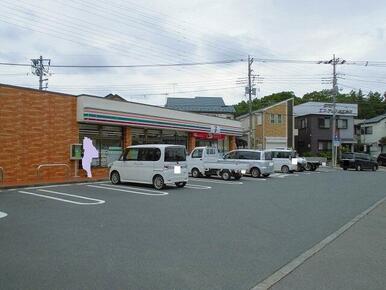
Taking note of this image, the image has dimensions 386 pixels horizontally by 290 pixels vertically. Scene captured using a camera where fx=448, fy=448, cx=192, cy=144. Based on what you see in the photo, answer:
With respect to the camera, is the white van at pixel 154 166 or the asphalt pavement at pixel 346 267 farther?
the white van at pixel 154 166

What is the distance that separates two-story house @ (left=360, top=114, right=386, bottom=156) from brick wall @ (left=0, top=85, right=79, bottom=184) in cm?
4816

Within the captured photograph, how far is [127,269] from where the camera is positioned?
5.96 m

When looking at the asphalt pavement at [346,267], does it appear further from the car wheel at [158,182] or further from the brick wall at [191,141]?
the brick wall at [191,141]

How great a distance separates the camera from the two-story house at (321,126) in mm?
53344

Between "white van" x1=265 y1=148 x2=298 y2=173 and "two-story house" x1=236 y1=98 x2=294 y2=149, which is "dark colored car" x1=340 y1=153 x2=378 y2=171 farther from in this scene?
"two-story house" x1=236 y1=98 x2=294 y2=149

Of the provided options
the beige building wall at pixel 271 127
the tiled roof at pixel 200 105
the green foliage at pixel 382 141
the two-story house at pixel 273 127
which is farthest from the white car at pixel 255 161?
the green foliage at pixel 382 141

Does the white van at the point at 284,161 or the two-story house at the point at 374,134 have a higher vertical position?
the two-story house at the point at 374,134

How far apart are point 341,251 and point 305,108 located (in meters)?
50.0

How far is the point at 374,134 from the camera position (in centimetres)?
6100

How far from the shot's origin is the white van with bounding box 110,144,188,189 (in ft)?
57.4

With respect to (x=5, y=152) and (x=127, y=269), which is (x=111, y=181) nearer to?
(x=5, y=152)

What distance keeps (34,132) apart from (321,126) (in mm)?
40451

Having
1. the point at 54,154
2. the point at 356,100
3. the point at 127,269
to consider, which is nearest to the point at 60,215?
the point at 127,269

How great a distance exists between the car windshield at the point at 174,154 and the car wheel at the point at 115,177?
104 inches
